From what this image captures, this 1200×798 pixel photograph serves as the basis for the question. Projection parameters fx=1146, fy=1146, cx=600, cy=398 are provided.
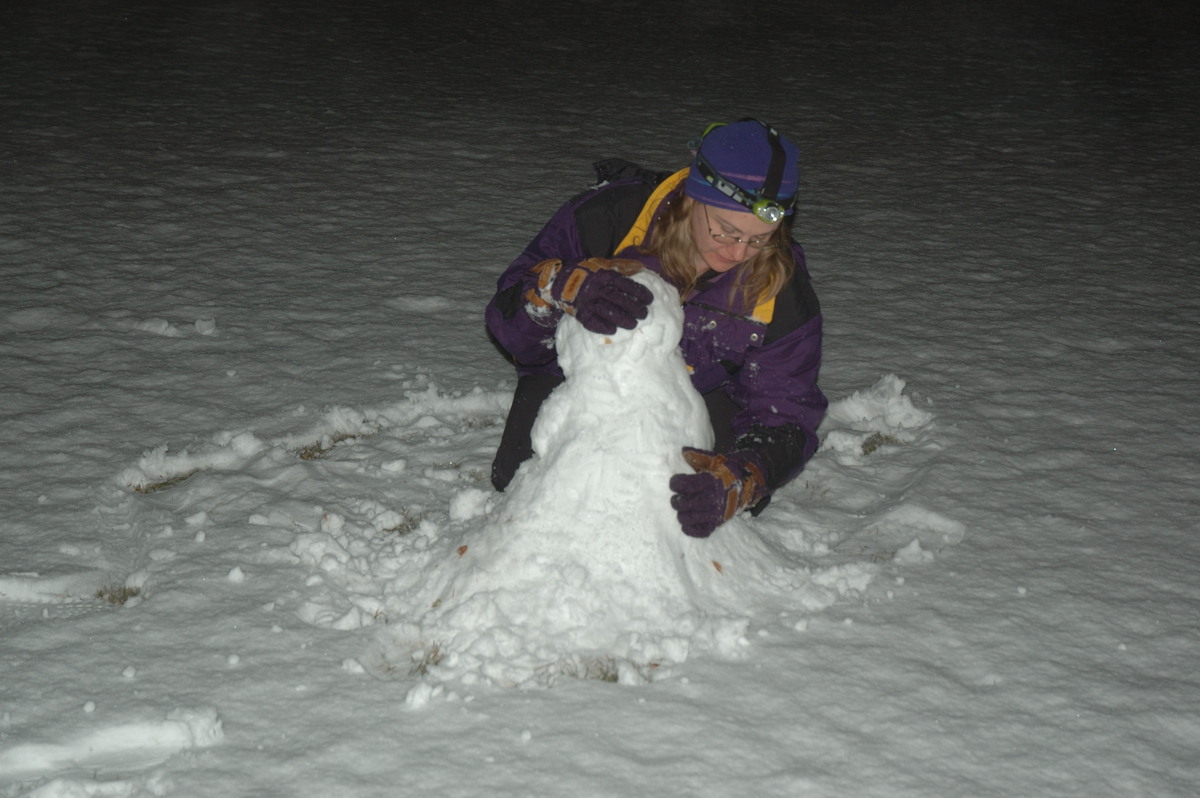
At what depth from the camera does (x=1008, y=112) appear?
30.0 ft

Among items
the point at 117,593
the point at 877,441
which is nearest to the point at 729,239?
the point at 877,441

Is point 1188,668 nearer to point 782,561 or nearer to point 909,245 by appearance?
point 782,561

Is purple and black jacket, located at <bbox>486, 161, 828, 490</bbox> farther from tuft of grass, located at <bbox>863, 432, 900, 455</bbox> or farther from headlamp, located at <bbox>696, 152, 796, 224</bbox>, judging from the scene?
tuft of grass, located at <bbox>863, 432, 900, 455</bbox>

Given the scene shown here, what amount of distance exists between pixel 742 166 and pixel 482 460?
4.60 feet

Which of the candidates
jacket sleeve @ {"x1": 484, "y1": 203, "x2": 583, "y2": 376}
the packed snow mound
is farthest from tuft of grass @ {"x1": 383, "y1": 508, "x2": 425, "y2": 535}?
jacket sleeve @ {"x1": 484, "y1": 203, "x2": 583, "y2": 376}

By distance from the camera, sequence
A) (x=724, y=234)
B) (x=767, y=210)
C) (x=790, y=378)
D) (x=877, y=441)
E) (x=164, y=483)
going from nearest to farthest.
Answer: (x=767, y=210), (x=724, y=234), (x=790, y=378), (x=164, y=483), (x=877, y=441)

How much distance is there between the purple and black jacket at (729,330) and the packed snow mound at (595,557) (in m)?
0.24

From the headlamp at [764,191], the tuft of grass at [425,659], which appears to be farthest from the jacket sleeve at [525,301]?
the tuft of grass at [425,659]

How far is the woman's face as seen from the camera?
9.58 feet

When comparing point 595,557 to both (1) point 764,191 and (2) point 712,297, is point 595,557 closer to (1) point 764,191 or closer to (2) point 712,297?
(2) point 712,297

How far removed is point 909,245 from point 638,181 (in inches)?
124

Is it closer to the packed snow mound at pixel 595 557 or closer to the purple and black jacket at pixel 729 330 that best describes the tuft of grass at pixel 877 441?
the purple and black jacket at pixel 729 330

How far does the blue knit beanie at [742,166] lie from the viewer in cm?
287

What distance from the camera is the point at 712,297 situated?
123 inches
